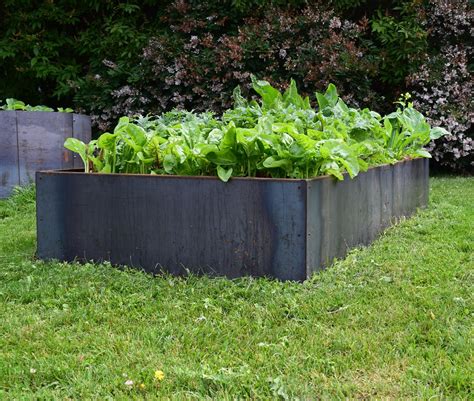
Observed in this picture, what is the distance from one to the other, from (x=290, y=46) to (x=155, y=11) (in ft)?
7.57

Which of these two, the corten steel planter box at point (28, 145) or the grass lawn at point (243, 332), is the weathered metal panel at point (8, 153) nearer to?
the corten steel planter box at point (28, 145)

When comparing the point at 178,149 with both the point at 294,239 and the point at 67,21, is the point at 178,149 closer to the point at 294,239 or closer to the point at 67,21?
the point at 294,239

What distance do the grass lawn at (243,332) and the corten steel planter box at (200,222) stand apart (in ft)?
0.35

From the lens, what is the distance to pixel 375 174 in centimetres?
378

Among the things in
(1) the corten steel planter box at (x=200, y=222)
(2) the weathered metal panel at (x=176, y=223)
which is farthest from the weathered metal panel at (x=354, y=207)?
(2) the weathered metal panel at (x=176, y=223)


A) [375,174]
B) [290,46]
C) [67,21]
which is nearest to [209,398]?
[375,174]

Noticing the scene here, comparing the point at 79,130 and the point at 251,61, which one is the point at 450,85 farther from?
the point at 79,130

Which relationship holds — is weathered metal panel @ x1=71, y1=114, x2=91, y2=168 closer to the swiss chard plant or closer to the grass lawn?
the swiss chard plant

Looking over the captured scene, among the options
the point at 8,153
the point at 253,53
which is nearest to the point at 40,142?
the point at 8,153

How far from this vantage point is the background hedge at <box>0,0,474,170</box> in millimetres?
7746

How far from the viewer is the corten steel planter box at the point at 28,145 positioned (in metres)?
5.86

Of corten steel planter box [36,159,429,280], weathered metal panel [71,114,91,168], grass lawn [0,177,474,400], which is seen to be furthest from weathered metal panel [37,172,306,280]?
weathered metal panel [71,114,91,168]

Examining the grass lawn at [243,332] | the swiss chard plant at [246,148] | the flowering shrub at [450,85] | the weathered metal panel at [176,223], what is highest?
the flowering shrub at [450,85]

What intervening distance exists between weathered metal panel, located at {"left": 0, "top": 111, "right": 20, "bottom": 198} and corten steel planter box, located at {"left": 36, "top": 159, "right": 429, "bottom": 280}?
9.10ft
